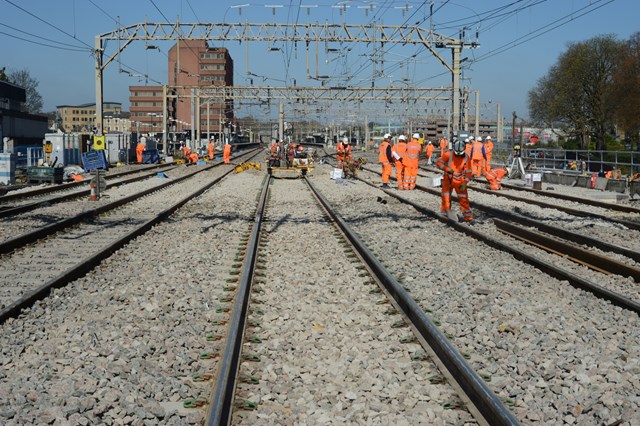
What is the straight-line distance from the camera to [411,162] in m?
25.5

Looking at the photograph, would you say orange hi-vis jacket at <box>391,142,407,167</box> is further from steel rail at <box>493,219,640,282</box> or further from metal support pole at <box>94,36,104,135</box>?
metal support pole at <box>94,36,104,135</box>

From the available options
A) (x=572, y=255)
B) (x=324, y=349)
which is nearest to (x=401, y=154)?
(x=572, y=255)

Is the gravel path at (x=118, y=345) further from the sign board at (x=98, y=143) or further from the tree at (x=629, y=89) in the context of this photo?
the tree at (x=629, y=89)

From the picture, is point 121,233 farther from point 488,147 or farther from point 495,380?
point 488,147

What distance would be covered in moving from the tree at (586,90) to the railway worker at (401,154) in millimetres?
42042

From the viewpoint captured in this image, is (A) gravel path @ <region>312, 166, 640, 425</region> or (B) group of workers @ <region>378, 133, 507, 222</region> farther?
(B) group of workers @ <region>378, 133, 507, 222</region>

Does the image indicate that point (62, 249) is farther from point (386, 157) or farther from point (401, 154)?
point (386, 157)

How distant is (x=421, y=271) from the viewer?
1012cm

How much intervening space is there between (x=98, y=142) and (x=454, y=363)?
1895cm

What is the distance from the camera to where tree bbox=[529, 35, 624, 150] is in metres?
65.3

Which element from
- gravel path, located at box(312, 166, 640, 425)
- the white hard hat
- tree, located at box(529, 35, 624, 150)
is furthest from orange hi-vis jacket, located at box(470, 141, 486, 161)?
tree, located at box(529, 35, 624, 150)

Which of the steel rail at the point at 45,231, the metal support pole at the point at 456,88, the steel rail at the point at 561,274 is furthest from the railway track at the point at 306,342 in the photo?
the metal support pole at the point at 456,88

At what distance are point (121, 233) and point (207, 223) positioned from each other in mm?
2297

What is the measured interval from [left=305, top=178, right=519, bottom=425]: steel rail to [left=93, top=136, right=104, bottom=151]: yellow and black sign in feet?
49.6
